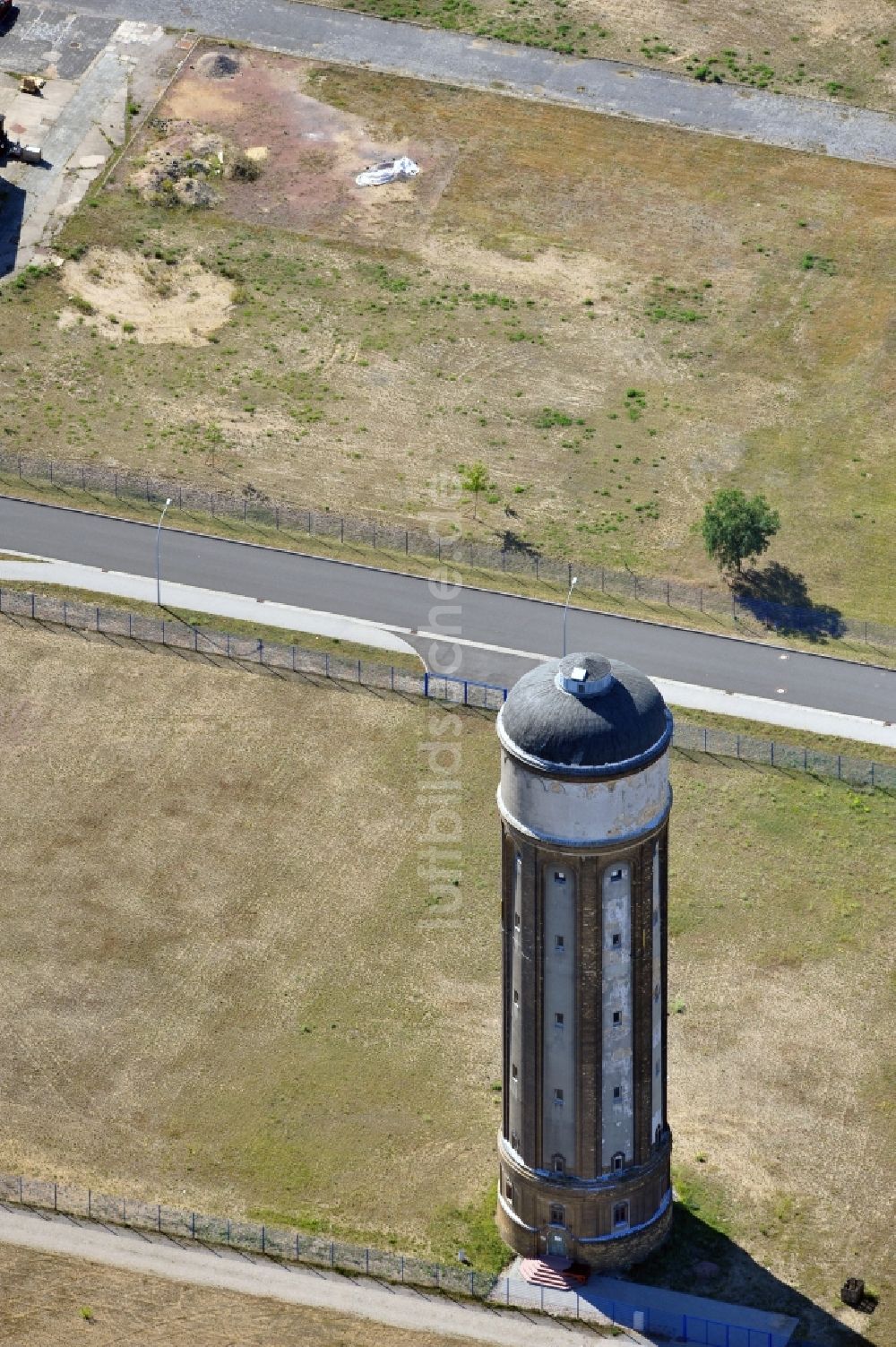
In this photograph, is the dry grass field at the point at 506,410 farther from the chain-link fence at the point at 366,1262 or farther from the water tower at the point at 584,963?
the chain-link fence at the point at 366,1262

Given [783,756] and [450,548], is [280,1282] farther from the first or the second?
[450,548]

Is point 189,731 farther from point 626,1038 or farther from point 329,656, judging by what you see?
point 626,1038

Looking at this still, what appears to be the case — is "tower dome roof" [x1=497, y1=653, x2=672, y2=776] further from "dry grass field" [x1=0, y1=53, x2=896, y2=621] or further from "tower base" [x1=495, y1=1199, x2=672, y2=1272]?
"dry grass field" [x1=0, y1=53, x2=896, y2=621]

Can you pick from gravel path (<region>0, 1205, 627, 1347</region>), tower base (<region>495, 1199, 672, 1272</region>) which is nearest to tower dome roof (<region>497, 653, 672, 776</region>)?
tower base (<region>495, 1199, 672, 1272</region>)

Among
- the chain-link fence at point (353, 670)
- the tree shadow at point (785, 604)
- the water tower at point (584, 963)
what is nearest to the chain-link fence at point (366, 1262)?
the water tower at point (584, 963)

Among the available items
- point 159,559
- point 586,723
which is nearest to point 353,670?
point 159,559

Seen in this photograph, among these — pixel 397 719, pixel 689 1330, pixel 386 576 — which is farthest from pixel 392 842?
pixel 689 1330
